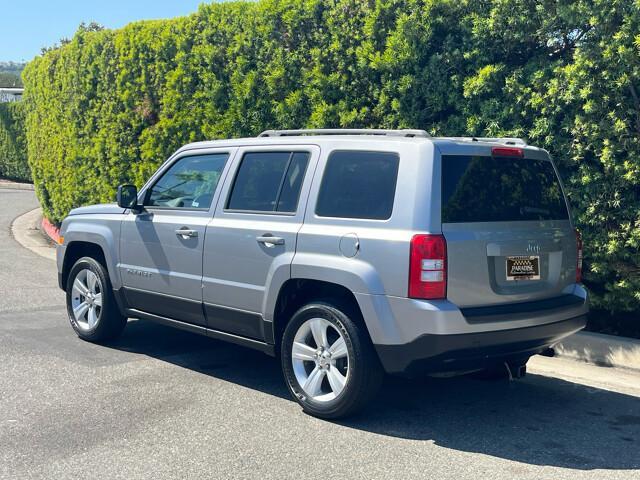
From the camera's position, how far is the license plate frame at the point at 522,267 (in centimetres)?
491

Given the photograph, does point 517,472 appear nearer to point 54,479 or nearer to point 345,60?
point 54,479

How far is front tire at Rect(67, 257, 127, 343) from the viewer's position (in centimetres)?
696

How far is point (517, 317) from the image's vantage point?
488 cm

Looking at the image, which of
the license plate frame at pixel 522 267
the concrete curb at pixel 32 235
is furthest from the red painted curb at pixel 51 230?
the license plate frame at pixel 522 267

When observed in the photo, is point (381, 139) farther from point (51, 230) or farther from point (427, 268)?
point (51, 230)

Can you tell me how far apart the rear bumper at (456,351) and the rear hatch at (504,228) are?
8.3 inches

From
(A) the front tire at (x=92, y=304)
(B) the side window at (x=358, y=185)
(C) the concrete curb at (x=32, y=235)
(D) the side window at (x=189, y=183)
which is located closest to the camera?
(B) the side window at (x=358, y=185)

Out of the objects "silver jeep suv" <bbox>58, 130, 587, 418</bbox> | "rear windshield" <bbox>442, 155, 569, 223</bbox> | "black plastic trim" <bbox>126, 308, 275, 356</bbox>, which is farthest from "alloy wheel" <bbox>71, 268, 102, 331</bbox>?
"rear windshield" <bbox>442, 155, 569, 223</bbox>

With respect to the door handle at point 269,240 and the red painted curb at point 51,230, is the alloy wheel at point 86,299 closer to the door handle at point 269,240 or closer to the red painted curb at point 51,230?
the door handle at point 269,240

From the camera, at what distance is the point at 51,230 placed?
15.7 metres

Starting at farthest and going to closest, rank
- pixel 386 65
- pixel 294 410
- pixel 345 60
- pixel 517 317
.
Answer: pixel 345 60
pixel 386 65
pixel 294 410
pixel 517 317

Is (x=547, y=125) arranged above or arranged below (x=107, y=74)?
below

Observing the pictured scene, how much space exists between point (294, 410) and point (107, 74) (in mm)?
8898

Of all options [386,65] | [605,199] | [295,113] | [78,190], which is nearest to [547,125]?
[605,199]
